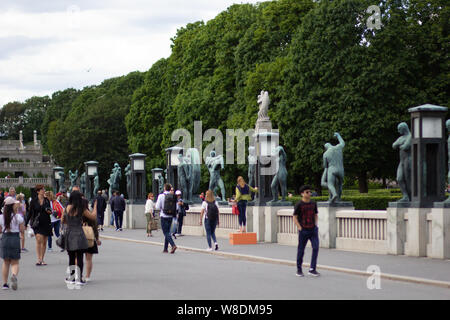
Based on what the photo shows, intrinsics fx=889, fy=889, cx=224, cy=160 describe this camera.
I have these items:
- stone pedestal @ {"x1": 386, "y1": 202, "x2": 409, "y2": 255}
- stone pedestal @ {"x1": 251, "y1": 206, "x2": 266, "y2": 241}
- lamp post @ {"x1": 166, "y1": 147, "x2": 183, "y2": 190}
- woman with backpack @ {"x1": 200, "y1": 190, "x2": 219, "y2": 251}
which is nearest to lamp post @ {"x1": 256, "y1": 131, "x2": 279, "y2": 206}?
stone pedestal @ {"x1": 251, "y1": 206, "x2": 266, "y2": 241}

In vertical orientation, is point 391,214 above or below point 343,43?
below

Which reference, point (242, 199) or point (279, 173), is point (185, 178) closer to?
point (242, 199)

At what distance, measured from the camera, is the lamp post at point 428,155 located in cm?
1948

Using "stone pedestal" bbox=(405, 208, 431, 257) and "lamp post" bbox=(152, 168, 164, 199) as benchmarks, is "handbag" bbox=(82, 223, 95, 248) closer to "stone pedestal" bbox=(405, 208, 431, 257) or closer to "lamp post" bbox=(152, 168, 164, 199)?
"stone pedestal" bbox=(405, 208, 431, 257)

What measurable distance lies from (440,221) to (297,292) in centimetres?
656

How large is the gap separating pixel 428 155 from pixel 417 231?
182cm

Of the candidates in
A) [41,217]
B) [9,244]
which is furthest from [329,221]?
[9,244]

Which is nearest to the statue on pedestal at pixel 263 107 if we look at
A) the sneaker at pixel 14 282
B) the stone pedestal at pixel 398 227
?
the stone pedestal at pixel 398 227

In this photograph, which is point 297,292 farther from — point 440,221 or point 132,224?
point 132,224

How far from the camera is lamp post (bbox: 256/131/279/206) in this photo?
26719 millimetres

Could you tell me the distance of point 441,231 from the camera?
1847cm

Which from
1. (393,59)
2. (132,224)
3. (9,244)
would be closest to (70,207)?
(9,244)

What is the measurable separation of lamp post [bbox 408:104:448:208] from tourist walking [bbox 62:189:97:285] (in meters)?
8.13

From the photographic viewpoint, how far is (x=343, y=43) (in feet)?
150
